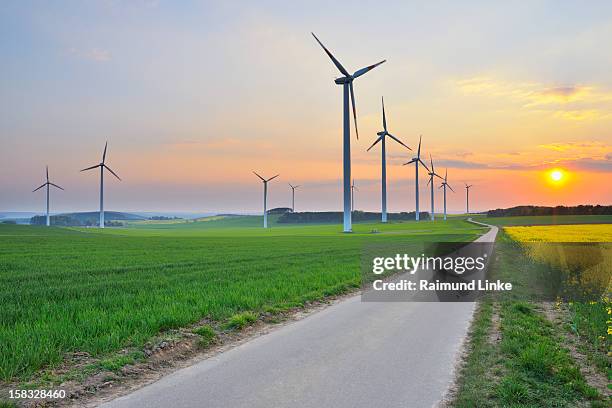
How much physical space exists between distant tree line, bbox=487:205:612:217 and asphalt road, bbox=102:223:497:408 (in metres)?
147

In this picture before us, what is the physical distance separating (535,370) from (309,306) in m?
7.34

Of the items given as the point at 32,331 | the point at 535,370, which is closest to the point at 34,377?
the point at 32,331

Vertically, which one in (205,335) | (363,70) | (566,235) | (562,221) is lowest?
(205,335)

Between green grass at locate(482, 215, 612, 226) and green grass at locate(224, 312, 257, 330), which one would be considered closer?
green grass at locate(224, 312, 257, 330)

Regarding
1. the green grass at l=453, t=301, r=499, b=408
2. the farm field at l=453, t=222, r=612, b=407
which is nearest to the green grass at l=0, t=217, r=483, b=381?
the green grass at l=453, t=301, r=499, b=408

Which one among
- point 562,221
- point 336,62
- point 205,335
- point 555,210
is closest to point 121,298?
point 205,335

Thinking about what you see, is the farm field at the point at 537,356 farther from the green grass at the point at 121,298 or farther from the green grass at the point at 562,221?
the green grass at the point at 562,221
